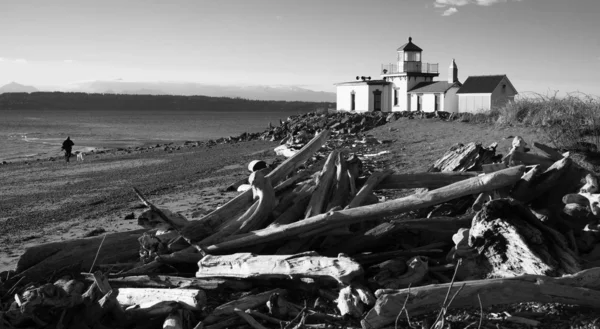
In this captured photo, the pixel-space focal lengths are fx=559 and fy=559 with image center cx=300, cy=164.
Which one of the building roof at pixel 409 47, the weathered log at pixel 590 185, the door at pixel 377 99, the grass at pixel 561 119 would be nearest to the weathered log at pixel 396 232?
the weathered log at pixel 590 185

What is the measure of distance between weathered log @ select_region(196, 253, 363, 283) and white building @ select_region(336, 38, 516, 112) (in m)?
43.8

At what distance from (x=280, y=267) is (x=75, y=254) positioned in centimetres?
261

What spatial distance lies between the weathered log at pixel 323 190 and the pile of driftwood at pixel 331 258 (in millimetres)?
24

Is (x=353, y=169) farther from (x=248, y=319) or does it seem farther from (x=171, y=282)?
(x=248, y=319)

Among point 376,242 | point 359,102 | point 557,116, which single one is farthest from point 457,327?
point 359,102

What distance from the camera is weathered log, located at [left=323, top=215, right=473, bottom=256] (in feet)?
19.2

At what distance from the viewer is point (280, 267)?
5.08 m

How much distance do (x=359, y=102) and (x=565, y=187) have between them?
48.7 meters

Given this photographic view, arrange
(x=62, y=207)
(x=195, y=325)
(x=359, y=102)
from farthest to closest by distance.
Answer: (x=359, y=102) → (x=62, y=207) → (x=195, y=325)

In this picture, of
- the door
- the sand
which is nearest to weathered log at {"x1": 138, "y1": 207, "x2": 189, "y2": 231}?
the sand

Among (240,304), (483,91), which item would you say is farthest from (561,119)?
(483,91)

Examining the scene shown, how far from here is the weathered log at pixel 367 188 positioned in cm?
657

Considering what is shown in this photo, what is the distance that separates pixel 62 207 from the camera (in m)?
13.5

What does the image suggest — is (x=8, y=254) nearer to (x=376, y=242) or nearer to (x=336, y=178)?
(x=336, y=178)
